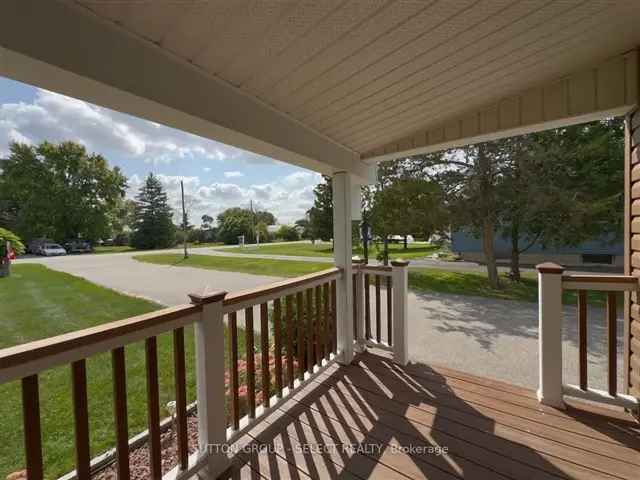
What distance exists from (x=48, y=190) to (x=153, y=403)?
9.71 meters

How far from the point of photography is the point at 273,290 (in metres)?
2.06

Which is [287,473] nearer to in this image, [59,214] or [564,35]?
[564,35]

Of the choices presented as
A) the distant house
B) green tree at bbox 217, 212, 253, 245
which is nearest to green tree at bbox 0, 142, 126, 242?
the distant house

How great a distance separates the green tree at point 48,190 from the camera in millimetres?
7469

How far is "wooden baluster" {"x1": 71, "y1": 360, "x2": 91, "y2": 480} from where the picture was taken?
1.11 m

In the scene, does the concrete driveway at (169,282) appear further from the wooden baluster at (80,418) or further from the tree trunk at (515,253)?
the tree trunk at (515,253)

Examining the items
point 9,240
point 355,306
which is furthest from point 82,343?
point 9,240

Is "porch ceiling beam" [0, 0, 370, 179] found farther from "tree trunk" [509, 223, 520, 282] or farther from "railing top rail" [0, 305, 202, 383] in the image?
"tree trunk" [509, 223, 520, 282]

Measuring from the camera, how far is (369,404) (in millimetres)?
2135

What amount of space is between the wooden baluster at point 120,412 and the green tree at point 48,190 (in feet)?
30.2

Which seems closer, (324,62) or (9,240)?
(324,62)

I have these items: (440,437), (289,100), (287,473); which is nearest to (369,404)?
(440,437)

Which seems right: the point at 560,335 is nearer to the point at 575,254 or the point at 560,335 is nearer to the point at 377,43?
the point at 377,43

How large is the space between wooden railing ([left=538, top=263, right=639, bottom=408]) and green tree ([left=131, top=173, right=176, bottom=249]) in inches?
1271
